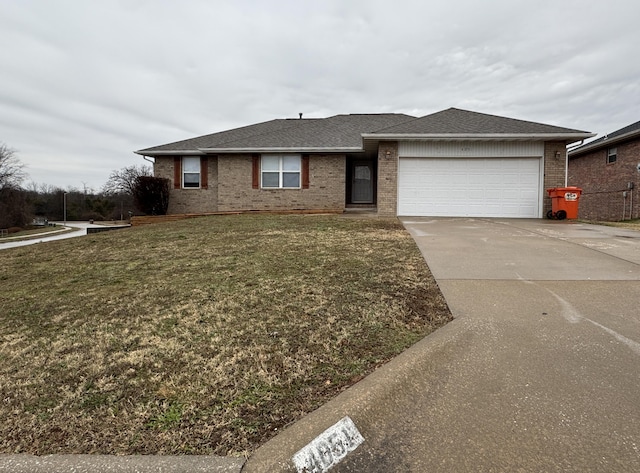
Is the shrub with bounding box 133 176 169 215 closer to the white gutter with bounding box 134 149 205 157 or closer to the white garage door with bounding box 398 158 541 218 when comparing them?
the white gutter with bounding box 134 149 205 157

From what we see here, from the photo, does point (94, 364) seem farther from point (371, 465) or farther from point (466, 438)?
point (466, 438)

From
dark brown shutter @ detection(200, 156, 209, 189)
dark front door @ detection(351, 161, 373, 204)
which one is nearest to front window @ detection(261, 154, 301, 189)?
dark brown shutter @ detection(200, 156, 209, 189)

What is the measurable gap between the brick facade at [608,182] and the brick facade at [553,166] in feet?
22.3

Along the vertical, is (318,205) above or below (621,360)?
above

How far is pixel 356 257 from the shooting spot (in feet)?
19.8

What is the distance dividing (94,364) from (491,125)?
44.6 ft

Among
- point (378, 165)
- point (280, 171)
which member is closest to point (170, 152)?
point (280, 171)

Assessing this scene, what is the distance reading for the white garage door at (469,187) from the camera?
500 inches

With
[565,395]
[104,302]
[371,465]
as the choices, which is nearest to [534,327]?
[565,395]

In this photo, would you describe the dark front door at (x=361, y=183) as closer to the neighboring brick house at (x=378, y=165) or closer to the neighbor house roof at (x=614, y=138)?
the neighboring brick house at (x=378, y=165)

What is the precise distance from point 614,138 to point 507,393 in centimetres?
1975

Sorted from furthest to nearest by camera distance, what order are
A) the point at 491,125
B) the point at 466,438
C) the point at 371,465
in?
the point at 491,125
the point at 466,438
the point at 371,465

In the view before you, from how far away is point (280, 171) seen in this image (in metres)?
15.7

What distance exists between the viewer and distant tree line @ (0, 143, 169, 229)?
16125 millimetres
